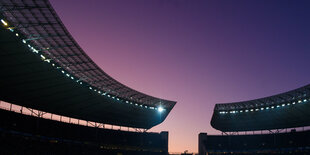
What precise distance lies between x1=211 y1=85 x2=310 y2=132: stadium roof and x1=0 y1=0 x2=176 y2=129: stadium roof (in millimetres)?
12430

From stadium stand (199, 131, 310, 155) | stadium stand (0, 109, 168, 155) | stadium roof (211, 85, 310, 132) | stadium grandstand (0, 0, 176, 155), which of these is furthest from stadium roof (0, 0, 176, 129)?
stadium stand (199, 131, 310, 155)

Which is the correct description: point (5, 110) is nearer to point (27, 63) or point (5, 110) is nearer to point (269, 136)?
point (27, 63)

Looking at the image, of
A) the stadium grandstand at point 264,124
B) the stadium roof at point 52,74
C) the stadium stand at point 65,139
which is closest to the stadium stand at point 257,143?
the stadium grandstand at point 264,124

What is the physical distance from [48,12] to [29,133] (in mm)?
27684

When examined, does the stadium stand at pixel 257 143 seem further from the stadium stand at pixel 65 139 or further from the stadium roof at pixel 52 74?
the stadium roof at pixel 52 74

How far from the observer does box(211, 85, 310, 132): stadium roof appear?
46719 millimetres

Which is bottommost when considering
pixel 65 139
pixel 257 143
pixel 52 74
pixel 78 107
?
pixel 257 143

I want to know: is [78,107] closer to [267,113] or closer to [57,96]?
[57,96]

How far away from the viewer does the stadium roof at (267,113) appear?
4672 centimetres

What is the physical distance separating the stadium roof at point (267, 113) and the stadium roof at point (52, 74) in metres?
12.4

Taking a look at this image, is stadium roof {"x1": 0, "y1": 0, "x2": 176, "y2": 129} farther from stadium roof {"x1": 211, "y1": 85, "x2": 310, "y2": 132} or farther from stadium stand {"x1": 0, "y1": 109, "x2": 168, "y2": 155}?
stadium roof {"x1": 211, "y1": 85, "x2": 310, "y2": 132}

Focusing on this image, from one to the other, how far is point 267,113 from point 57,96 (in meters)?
38.0

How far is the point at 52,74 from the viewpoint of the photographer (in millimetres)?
35188

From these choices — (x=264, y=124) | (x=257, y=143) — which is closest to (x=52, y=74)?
(x=264, y=124)
